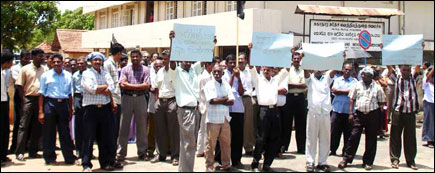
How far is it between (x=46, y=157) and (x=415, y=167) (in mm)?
5878

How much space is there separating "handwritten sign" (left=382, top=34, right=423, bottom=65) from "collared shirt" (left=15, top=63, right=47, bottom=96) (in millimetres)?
5775

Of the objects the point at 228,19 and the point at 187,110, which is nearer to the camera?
the point at 187,110

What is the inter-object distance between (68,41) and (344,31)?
2146 cm

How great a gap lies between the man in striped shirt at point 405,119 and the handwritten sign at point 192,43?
→ 10.5ft

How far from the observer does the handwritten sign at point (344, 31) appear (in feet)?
43.5

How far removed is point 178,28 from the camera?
6.57m

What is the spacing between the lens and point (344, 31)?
13.8 metres

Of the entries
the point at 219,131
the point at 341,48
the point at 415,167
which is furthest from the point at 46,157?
the point at 415,167

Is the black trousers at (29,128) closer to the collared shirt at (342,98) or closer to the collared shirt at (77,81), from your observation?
the collared shirt at (77,81)

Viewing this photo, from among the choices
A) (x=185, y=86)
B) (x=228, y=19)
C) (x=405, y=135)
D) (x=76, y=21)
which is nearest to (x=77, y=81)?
(x=185, y=86)

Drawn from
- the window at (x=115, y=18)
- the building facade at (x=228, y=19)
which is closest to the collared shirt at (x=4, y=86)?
the building facade at (x=228, y=19)

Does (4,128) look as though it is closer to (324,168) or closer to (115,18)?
(324,168)

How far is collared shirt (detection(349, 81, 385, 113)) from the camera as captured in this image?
7.12 meters

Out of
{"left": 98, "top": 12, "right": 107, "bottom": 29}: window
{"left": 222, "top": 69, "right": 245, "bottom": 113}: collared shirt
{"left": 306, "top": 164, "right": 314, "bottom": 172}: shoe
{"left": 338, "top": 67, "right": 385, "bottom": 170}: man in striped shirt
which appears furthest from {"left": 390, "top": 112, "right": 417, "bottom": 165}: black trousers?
{"left": 98, "top": 12, "right": 107, "bottom": 29}: window
